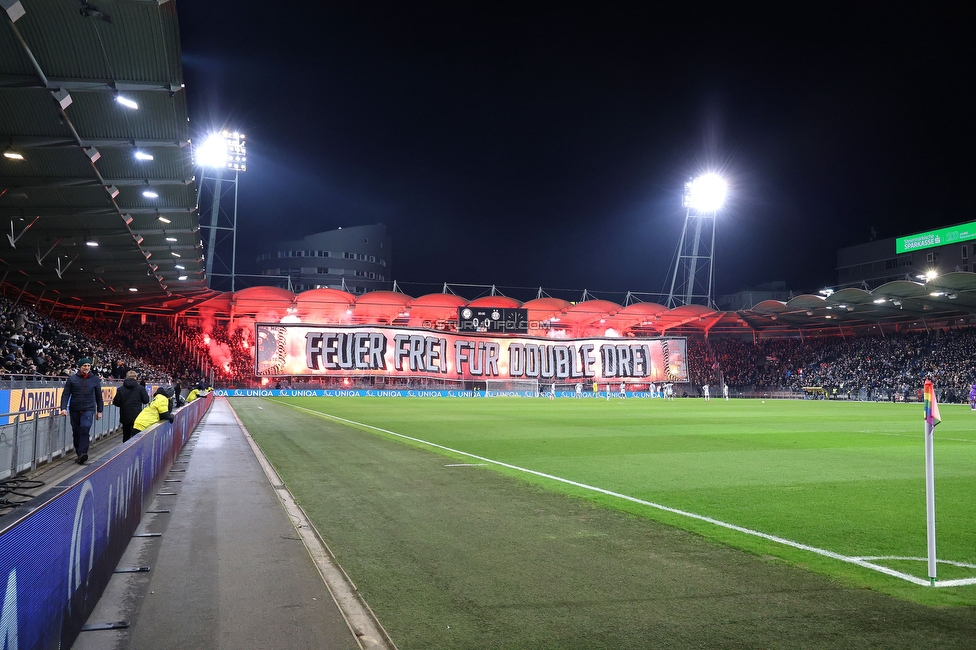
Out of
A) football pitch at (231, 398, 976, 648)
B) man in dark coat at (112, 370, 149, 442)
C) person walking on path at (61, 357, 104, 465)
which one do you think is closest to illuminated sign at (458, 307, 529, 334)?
football pitch at (231, 398, 976, 648)

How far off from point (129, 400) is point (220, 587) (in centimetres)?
887

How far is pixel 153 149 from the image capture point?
67.3ft

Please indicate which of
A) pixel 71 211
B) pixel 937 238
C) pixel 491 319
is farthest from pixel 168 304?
pixel 937 238

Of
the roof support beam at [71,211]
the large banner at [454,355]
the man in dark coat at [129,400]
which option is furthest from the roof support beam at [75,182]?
the large banner at [454,355]

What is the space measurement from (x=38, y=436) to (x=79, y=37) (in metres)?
8.01

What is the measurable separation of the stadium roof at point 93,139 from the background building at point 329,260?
70735mm

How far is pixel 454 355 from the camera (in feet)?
229

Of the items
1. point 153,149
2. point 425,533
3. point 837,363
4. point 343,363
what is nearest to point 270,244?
point 343,363

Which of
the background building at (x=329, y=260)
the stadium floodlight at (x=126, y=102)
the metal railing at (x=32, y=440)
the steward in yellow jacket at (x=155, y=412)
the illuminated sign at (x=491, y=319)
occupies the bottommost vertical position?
the metal railing at (x=32, y=440)

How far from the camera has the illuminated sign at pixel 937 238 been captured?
66062 millimetres

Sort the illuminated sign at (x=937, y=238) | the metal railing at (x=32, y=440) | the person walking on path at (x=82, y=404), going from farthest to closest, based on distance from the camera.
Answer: the illuminated sign at (x=937, y=238), the person walking on path at (x=82, y=404), the metal railing at (x=32, y=440)

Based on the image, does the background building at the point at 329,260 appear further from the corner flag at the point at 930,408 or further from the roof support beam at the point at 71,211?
the corner flag at the point at 930,408

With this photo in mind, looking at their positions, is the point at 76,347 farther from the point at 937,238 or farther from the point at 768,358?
the point at 937,238

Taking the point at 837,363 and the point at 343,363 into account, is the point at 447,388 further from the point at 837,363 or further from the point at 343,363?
the point at 837,363
